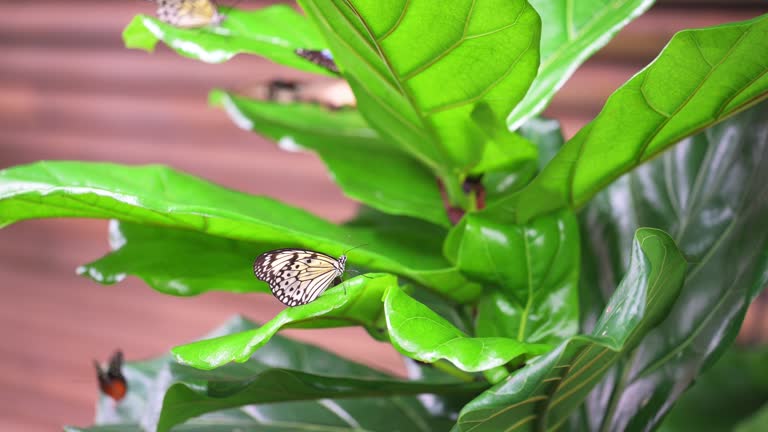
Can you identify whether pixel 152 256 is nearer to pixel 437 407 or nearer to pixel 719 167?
pixel 437 407

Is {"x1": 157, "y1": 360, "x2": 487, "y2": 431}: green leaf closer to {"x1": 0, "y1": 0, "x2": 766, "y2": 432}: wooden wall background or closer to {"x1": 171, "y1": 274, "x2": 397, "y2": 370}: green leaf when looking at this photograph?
{"x1": 171, "y1": 274, "x2": 397, "y2": 370}: green leaf

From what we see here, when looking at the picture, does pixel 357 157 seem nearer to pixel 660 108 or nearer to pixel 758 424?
pixel 660 108

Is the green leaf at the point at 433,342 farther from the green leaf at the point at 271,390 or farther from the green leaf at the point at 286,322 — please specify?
the green leaf at the point at 271,390

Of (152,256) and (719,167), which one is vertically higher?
(152,256)

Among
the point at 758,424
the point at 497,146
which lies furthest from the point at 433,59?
the point at 758,424

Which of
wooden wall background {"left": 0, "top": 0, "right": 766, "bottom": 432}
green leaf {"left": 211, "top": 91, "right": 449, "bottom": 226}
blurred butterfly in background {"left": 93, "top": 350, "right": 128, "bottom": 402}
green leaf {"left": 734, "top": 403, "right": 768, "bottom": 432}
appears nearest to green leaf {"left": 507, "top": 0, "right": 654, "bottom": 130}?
green leaf {"left": 211, "top": 91, "right": 449, "bottom": 226}

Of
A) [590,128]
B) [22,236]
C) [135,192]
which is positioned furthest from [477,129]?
[22,236]
